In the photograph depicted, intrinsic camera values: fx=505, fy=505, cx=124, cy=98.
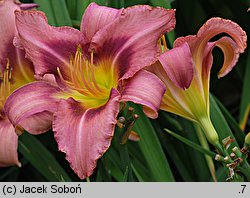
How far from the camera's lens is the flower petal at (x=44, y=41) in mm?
659

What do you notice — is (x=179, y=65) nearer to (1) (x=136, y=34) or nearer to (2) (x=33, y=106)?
(1) (x=136, y=34)

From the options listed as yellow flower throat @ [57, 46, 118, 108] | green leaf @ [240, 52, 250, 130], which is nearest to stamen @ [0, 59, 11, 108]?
yellow flower throat @ [57, 46, 118, 108]

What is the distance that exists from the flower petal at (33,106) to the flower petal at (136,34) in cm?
9

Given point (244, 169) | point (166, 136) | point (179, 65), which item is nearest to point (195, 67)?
point (179, 65)

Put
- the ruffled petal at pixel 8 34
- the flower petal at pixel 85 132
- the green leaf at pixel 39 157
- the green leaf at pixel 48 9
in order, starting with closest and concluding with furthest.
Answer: the flower petal at pixel 85 132 < the ruffled petal at pixel 8 34 < the green leaf at pixel 48 9 < the green leaf at pixel 39 157

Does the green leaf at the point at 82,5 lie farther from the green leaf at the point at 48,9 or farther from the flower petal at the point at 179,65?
the flower petal at the point at 179,65

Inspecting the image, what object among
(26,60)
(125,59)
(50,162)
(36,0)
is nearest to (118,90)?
(125,59)

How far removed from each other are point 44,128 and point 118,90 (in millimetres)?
127

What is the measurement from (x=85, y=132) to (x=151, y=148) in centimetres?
24

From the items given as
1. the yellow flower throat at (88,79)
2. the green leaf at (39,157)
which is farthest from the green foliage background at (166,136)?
the yellow flower throat at (88,79)

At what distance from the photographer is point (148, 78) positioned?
631 mm

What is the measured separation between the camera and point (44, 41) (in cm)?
67
